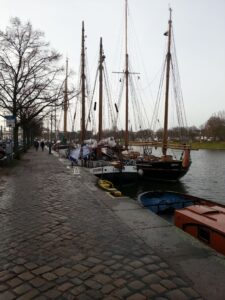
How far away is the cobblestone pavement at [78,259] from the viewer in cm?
404

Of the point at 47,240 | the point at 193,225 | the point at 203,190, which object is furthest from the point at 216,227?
the point at 203,190

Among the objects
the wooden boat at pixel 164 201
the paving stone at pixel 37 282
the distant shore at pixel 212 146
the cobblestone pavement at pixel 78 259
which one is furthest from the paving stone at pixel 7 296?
the distant shore at pixel 212 146

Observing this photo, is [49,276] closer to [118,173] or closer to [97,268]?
[97,268]

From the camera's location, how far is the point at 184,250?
5.39m

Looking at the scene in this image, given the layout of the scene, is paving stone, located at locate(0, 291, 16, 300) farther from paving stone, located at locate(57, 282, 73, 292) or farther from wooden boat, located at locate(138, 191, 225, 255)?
wooden boat, located at locate(138, 191, 225, 255)

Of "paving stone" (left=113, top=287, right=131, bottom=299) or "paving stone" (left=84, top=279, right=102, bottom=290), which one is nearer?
"paving stone" (left=113, top=287, right=131, bottom=299)

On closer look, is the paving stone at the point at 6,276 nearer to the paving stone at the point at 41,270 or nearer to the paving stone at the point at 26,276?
the paving stone at the point at 26,276

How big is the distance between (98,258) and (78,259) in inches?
11.7

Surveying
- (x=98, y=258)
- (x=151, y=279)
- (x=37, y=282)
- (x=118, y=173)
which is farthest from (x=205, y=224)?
(x=118, y=173)

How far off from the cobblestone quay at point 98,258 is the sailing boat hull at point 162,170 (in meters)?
17.5

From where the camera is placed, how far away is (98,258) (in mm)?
5059

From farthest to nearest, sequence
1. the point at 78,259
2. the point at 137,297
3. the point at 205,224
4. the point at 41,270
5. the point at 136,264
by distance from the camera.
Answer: the point at 205,224, the point at 78,259, the point at 136,264, the point at 41,270, the point at 137,297

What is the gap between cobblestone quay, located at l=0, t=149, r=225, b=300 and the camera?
4.06 m

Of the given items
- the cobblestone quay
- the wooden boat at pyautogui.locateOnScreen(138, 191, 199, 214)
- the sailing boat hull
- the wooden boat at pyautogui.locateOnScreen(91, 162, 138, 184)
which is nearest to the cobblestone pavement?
the cobblestone quay
